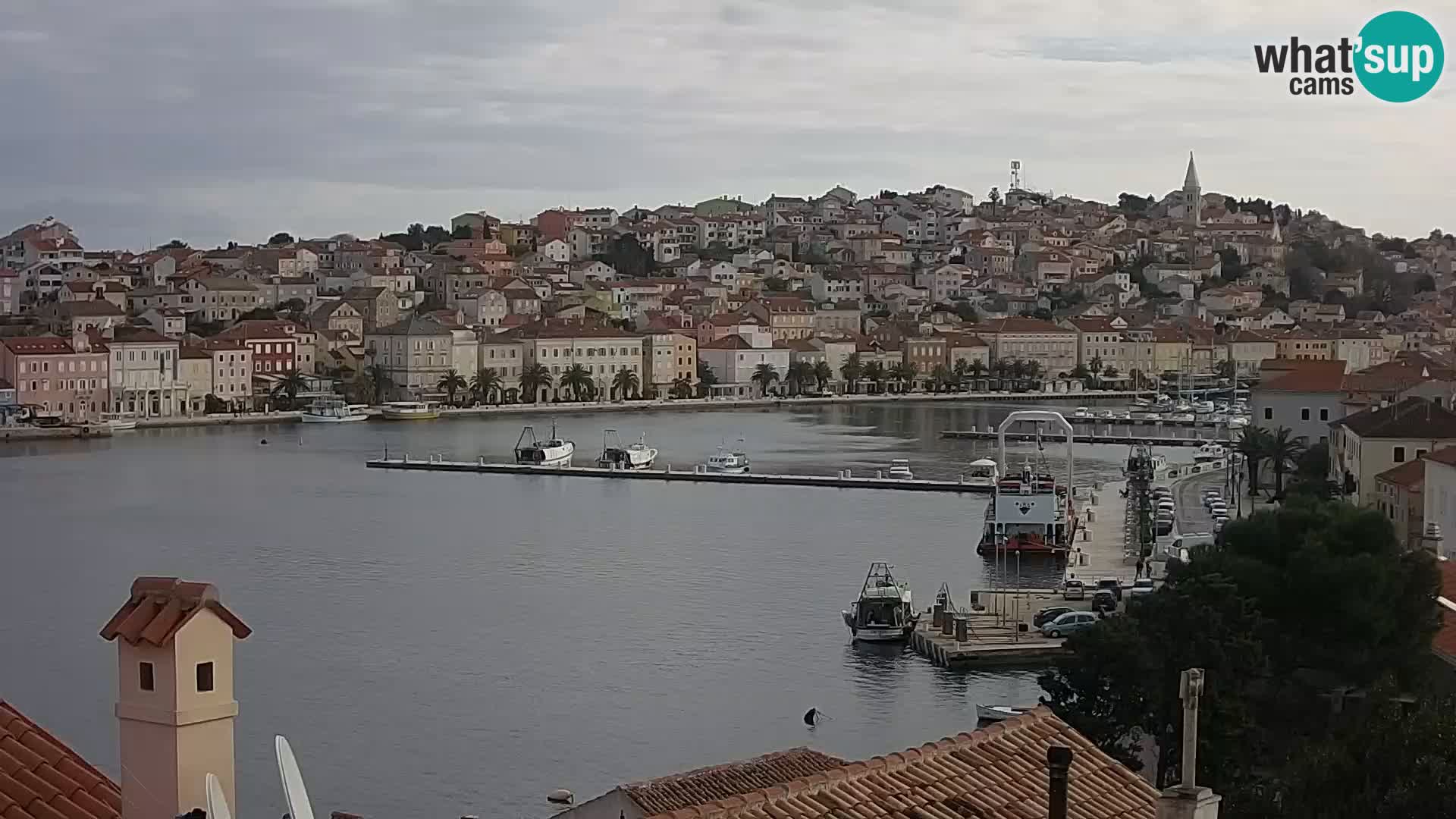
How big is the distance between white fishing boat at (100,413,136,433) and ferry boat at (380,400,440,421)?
3399 millimetres

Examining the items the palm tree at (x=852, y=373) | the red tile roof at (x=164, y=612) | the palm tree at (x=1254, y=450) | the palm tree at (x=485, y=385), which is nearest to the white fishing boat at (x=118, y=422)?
the palm tree at (x=485, y=385)

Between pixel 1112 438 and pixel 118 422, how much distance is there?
39.6ft

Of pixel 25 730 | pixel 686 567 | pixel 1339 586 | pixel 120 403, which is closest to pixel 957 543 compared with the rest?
pixel 686 567

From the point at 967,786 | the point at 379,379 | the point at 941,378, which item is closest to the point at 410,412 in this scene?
the point at 379,379

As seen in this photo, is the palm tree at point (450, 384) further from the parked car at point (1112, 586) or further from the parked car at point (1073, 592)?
the parked car at point (1073, 592)

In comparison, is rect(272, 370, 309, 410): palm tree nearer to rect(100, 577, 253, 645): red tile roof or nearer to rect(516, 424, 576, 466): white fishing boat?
rect(516, 424, 576, 466): white fishing boat

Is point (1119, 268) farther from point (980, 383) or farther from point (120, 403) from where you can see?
point (120, 403)

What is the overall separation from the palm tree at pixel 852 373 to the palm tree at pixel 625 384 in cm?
372

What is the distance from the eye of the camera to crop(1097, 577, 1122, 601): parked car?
31.6ft

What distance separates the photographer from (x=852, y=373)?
107ft

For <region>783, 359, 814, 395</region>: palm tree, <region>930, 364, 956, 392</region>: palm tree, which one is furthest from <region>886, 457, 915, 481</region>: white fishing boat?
<region>930, 364, 956, 392</region>: palm tree

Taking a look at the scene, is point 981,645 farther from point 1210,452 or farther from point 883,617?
point 1210,452

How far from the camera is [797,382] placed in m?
32.1

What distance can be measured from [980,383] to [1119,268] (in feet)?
35.0
